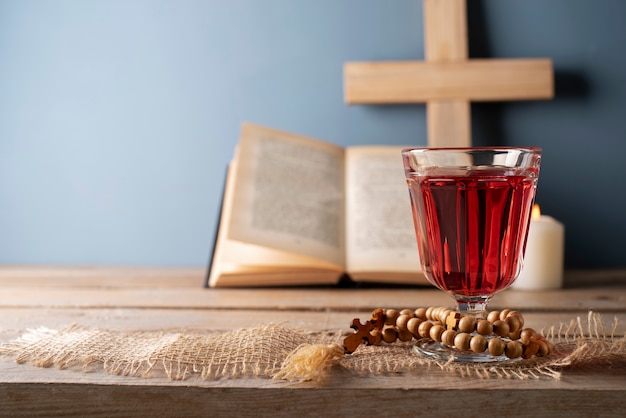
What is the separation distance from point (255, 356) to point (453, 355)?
0.17 m

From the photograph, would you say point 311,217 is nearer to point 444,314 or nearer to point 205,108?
point 205,108

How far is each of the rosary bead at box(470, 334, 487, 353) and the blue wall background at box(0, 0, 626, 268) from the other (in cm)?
101

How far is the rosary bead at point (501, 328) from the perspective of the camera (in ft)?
2.21

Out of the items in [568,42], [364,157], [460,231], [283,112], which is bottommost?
[460,231]

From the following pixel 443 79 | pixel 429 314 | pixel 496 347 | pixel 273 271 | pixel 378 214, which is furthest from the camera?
pixel 443 79

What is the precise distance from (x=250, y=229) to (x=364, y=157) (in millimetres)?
297

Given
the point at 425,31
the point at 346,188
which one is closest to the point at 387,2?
the point at 425,31

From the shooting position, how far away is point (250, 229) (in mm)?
1253

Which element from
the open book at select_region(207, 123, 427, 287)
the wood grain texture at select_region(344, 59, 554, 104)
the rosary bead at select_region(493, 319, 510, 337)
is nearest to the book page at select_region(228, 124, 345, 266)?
the open book at select_region(207, 123, 427, 287)

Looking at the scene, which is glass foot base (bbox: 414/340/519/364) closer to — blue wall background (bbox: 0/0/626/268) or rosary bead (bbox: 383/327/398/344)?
rosary bead (bbox: 383/327/398/344)

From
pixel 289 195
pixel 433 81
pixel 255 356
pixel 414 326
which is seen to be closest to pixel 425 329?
pixel 414 326

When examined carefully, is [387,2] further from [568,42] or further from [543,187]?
[543,187]

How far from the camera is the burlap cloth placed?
2.07 feet

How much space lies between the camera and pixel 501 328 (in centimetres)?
67
